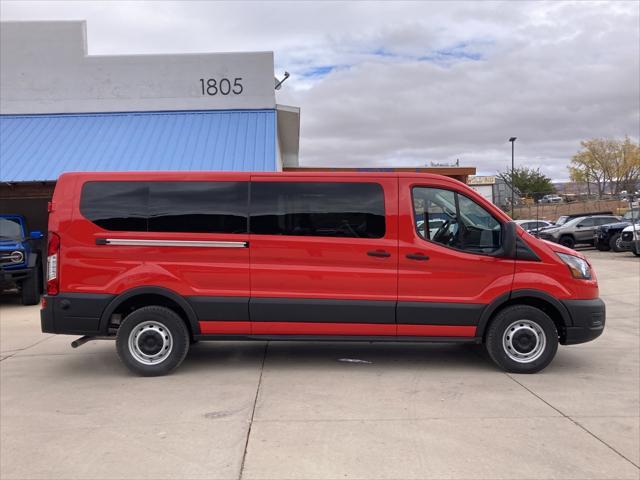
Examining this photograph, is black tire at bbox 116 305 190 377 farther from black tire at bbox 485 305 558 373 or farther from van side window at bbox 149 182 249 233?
black tire at bbox 485 305 558 373

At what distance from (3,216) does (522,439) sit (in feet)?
37.0

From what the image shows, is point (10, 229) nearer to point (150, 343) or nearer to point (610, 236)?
point (150, 343)

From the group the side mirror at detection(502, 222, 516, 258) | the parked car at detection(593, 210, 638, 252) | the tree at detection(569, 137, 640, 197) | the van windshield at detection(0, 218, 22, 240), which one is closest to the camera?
the side mirror at detection(502, 222, 516, 258)

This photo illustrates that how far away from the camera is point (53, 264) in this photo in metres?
5.61

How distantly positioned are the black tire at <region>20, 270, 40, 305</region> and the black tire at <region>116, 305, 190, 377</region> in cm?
695

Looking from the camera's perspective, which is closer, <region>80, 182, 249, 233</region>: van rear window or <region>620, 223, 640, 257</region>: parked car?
<region>80, 182, 249, 233</region>: van rear window

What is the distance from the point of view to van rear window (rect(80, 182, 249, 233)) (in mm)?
5629

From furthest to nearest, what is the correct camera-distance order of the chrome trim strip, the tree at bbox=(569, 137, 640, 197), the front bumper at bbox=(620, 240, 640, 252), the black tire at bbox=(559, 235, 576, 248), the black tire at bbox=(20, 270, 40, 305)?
the tree at bbox=(569, 137, 640, 197)
the black tire at bbox=(559, 235, 576, 248)
the front bumper at bbox=(620, 240, 640, 252)
the black tire at bbox=(20, 270, 40, 305)
the chrome trim strip

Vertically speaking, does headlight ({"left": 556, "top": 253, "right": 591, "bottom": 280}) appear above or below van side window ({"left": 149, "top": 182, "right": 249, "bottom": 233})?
below

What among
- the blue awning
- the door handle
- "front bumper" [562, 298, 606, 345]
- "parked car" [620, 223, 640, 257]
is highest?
the blue awning

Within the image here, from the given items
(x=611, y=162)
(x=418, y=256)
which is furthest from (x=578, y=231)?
(x=611, y=162)

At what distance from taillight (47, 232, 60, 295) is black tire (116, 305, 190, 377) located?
798 millimetres

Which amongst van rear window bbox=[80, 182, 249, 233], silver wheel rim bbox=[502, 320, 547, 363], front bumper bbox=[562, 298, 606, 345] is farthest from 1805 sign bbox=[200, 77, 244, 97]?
front bumper bbox=[562, 298, 606, 345]

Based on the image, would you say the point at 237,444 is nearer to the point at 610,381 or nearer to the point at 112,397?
the point at 112,397
